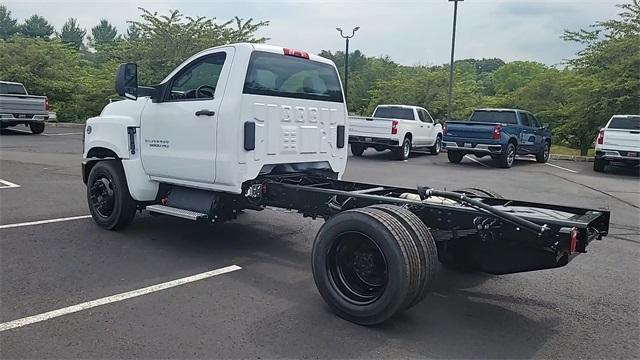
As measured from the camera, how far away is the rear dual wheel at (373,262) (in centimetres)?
384

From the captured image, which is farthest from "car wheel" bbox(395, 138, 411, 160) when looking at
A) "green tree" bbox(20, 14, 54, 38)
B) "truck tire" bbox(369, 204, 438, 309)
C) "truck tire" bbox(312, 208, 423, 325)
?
"green tree" bbox(20, 14, 54, 38)

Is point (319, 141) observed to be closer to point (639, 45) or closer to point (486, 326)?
point (486, 326)

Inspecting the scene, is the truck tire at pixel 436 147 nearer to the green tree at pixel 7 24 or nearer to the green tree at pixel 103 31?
the green tree at pixel 7 24

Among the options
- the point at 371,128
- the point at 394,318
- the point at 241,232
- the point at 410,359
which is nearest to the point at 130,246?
the point at 241,232

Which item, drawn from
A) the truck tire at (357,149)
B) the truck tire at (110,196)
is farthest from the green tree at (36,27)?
the truck tire at (110,196)

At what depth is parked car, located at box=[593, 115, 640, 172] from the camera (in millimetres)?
15711

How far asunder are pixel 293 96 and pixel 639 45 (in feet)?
69.2

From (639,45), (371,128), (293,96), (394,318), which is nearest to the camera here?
(394,318)

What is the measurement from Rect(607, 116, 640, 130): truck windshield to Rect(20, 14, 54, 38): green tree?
212 ft

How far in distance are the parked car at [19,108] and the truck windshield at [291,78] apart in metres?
19.1

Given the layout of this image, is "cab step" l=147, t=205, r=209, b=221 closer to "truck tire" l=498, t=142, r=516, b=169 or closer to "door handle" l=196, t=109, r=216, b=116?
"door handle" l=196, t=109, r=216, b=116

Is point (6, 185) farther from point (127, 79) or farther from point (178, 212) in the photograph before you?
point (178, 212)

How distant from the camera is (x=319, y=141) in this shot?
629 cm

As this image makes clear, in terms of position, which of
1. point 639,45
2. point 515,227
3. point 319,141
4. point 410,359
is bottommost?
point 410,359
